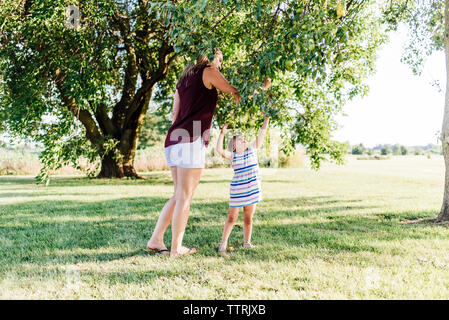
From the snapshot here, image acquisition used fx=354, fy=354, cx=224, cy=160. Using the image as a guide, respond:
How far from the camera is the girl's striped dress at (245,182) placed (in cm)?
409

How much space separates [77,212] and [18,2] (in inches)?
235

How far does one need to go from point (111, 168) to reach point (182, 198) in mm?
11353

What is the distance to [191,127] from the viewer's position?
366 cm

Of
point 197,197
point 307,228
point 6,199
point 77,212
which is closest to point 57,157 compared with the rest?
point 6,199

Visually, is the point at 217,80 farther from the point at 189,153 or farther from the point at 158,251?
the point at 158,251

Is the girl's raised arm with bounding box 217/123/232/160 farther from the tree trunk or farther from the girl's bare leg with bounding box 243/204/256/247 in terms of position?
the tree trunk

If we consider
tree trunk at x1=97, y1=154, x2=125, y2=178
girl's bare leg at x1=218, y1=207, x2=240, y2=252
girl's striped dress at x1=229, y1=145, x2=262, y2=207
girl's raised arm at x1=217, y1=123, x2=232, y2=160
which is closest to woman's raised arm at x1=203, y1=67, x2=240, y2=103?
girl's raised arm at x1=217, y1=123, x2=232, y2=160

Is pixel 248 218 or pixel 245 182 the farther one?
pixel 248 218

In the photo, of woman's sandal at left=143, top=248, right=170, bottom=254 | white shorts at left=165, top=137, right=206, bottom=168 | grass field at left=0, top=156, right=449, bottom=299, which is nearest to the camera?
grass field at left=0, top=156, right=449, bottom=299

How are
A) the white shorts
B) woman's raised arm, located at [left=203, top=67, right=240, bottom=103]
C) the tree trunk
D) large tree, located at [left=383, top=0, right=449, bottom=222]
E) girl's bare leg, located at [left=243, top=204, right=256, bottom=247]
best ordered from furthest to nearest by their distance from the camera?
1. the tree trunk
2. large tree, located at [left=383, top=0, right=449, bottom=222]
3. girl's bare leg, located at [left=243, top=204, right=256, bottom=247]
4. the white shorts
5. woman's raised arm, located at [left=203, top=67, right=240, bottom=103]

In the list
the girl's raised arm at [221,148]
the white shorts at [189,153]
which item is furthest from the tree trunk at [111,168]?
the white shorts at [189,153]

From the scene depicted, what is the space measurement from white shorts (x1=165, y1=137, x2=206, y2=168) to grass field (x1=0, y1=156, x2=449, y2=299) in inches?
39.9

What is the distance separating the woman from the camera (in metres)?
3.64

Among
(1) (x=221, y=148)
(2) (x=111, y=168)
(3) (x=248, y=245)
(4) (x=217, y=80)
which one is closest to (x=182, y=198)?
(1) (x=221, y=148)
